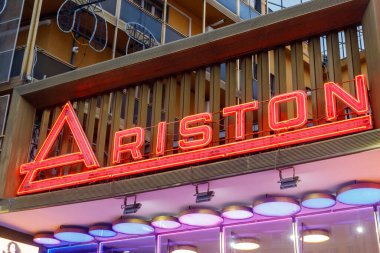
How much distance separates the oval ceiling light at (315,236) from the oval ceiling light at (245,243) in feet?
2.97

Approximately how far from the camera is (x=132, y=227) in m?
11.1

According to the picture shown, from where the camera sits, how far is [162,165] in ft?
32.7

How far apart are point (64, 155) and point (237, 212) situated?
377 cm

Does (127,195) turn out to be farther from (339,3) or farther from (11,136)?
(339,3)

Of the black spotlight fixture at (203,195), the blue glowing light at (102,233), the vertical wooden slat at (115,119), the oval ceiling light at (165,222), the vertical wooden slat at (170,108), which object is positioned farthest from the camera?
the blue glowing light at (102,233)

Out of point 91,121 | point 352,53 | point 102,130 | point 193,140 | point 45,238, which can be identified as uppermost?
→ point 352,53

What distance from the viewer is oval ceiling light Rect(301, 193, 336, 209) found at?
9.27 m

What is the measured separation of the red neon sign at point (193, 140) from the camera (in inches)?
343

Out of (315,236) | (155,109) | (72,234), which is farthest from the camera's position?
(72,234)

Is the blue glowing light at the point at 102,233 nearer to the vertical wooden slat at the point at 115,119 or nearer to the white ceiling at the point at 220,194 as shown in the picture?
the white ceiling at the point at 220,194

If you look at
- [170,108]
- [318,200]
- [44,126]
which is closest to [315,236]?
[318,200]

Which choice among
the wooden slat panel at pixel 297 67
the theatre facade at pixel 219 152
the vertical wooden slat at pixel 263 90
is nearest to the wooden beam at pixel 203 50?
the theatre facade at pixel 219 152

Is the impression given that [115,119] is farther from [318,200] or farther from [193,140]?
[318,200]

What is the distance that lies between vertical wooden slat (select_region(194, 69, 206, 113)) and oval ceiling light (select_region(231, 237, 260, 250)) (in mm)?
2561
